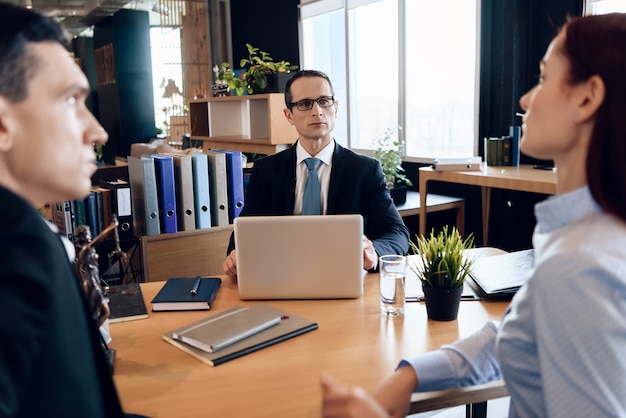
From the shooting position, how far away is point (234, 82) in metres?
4.39

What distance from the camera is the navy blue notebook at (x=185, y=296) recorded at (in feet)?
5.11

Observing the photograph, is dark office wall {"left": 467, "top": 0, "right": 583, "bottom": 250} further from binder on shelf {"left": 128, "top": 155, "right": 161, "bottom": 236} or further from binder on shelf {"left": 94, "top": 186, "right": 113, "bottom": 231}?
binder on shelf {"left": 94, "top": 186, "right": 113, "bottom": 231}

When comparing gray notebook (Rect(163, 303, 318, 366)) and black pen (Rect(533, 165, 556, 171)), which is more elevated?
black pen (Rect(533, 165, 556, 171))

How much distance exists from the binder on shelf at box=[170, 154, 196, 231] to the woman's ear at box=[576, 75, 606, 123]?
2083 mm

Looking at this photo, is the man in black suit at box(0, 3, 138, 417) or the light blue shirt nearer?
the man in black suit at box(0, 3, 138, 417)

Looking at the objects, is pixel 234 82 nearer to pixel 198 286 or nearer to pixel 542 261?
pixel 198 286

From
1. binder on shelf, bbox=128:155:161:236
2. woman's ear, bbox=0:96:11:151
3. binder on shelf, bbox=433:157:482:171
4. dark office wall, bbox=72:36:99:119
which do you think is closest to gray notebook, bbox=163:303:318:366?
woman's ear, bbox=0:96:11:151

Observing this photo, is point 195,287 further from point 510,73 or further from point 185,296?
point 510,73

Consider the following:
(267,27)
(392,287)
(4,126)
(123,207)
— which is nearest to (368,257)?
(392,287)

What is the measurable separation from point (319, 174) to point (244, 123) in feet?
9.68

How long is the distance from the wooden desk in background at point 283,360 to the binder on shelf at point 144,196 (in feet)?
4.02

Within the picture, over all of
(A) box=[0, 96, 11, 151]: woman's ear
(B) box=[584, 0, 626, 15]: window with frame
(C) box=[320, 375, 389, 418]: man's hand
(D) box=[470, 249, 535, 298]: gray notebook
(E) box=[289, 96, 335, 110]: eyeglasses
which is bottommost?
(D) box=[470, 249, 535, 298]: gray notebook

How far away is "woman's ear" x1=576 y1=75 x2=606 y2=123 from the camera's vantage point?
877 mm

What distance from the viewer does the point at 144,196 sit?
2.67 meters
